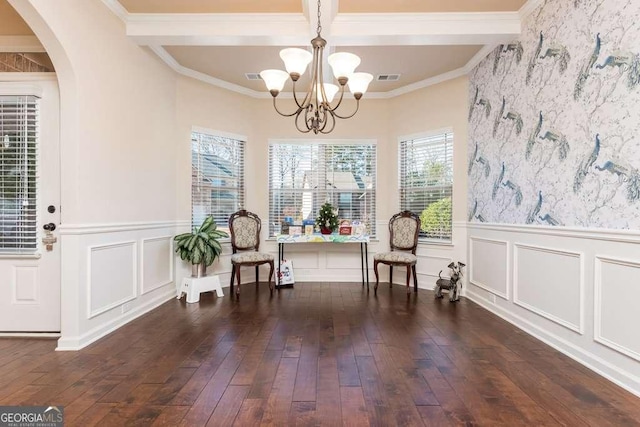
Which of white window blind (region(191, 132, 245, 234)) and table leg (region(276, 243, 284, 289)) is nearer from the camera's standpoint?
white window blind (region(191, 132, 245, 234))

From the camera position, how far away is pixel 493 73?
378cm

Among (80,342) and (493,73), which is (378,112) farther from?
(80,342)

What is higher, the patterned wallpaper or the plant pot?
the patterned wallpaper

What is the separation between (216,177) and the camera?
490cm

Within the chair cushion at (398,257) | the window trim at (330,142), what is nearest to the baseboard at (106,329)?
the window trim at (330,142)

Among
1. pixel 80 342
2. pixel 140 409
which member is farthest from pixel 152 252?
pixel 140 409

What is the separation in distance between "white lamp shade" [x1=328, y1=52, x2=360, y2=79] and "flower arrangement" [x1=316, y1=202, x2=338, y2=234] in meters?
2.61

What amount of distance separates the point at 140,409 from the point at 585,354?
2.91 metres

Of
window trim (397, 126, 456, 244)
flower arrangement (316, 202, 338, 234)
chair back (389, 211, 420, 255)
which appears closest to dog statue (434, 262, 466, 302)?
window trim (397, 126, 456, 244)

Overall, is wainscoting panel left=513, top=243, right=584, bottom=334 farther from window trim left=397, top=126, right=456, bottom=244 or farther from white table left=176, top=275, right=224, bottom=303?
white table left=176, top=275, right=224, bottom=303

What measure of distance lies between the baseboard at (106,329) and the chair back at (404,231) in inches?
124

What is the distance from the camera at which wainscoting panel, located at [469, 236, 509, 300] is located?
11.4ft

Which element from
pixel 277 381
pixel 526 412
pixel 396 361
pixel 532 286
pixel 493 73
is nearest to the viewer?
pixel 526 412

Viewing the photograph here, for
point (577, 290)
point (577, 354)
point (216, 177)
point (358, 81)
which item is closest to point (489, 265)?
point (577, 290)
